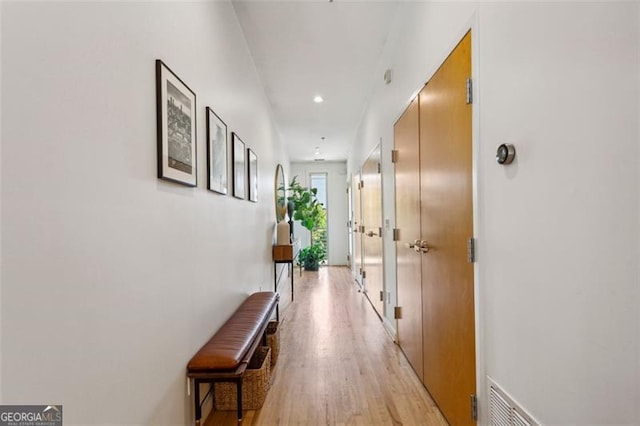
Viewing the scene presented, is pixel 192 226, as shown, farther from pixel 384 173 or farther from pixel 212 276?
pixel 384 173

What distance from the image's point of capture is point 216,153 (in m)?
2.02

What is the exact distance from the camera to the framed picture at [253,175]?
313 centimetres

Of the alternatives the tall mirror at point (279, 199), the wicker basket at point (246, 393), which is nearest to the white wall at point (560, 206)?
the wicker basket at point (246, 393)

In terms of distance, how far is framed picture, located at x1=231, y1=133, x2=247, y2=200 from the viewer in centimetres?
250

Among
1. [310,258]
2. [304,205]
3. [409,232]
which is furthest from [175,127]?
[310,258]

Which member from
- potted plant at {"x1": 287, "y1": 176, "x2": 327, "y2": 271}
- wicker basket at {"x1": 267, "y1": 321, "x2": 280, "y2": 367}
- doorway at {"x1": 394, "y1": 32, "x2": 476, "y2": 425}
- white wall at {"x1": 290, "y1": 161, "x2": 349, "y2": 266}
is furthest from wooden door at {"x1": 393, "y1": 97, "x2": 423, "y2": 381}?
white wall at {"x1": 290, "y1": 161, "x2": 349, "y2": 266}

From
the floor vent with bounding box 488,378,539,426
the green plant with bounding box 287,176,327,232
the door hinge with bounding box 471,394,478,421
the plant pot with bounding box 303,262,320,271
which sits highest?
the green plant with bounding box 287,176,327,232

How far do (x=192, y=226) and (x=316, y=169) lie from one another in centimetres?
685

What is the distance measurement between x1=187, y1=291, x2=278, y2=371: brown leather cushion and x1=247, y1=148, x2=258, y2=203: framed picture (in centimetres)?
119

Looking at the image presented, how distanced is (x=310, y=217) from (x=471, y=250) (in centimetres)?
552

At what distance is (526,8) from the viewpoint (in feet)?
3.49

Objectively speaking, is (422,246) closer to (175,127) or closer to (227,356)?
(227,356)

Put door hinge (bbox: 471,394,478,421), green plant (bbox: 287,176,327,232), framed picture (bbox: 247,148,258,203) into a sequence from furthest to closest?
green plant (bbox: 287,176,327,232)
framed picture (bbox: 247,148,258,203)
door hinge (bbox: 471,394,478,421)

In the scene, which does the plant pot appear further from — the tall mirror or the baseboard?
the baseboard
